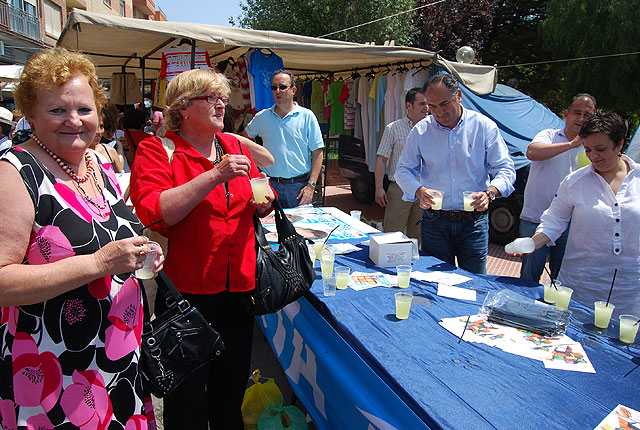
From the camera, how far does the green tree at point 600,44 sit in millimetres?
13359

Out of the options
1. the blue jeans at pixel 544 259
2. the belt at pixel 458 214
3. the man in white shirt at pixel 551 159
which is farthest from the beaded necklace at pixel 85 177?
the man in white shirt at pixel 551 159

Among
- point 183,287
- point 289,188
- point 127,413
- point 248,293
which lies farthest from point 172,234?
point 289,188

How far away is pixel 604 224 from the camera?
249 cm

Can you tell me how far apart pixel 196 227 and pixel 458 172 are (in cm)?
207

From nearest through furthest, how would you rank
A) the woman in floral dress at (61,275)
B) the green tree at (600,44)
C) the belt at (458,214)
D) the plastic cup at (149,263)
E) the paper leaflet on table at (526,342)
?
1. the woman in floral dress at (61,275)
2. the plastic cup at (149,263)
3. the paper leaflet on table at (526,342)
4. the belt at (458,214)
5. the green tree at (600,44)

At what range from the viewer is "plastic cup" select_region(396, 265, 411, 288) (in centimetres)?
250

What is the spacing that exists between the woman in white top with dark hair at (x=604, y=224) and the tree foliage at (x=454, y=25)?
14957 millimetres

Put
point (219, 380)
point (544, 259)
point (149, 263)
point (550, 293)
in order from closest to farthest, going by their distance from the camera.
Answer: point (149, 263)
point (219, 380)
point (550, 293)
point (544, 259)

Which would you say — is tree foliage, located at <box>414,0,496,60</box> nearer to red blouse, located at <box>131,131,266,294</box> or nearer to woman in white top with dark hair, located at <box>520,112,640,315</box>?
woman in white top with dark hair, located at <box>520,112,640,315</box>

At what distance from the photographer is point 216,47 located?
579 cm

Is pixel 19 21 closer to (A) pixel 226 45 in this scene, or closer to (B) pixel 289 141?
(A) pixel 226 45

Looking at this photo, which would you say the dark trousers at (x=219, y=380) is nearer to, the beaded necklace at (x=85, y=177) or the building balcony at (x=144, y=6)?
the beaded necklace at (x=85, y=177)

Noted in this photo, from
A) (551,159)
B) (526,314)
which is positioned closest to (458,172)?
(551,159)

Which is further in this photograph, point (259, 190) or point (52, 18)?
point (52, 18)
